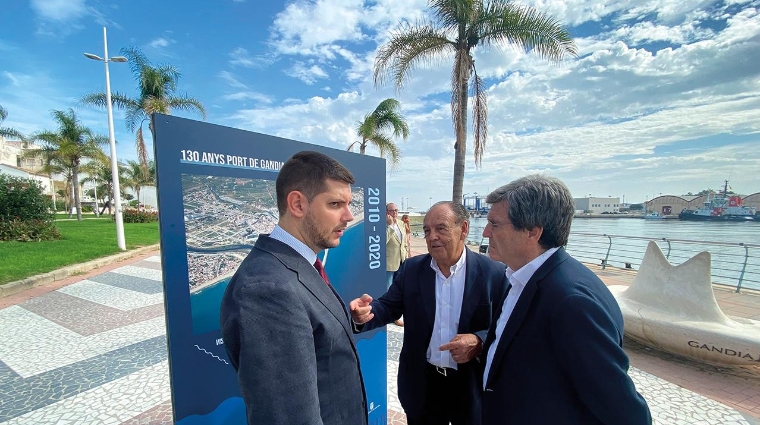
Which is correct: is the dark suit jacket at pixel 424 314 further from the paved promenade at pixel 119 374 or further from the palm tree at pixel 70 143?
the palm tree at pixel 70 143

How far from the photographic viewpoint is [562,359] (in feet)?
3.77

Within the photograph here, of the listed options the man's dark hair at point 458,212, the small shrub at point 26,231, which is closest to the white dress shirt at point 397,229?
the man's dark hair at point 458,212

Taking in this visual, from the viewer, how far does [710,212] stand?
35.0 metres

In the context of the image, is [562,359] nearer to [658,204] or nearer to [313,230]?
[313,230]

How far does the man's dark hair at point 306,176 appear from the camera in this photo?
1.22m

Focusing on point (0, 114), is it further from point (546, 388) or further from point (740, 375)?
point (740, 375)

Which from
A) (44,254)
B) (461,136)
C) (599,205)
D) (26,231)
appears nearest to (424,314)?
(461,136)

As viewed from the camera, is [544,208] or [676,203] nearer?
[544,208]

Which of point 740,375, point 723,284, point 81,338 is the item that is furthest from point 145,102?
point 723,284

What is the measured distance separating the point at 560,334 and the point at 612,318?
19 centimetres

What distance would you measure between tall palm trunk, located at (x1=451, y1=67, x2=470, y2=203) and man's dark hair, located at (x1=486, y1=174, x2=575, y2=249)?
7.01m

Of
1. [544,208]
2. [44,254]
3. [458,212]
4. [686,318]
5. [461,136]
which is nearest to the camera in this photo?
[544,208]

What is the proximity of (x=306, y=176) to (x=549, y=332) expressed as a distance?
107cm

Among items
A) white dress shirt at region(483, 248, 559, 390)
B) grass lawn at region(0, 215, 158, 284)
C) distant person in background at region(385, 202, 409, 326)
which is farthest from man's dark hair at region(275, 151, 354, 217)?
grass lawn at region(0, 215, 158, 284)
